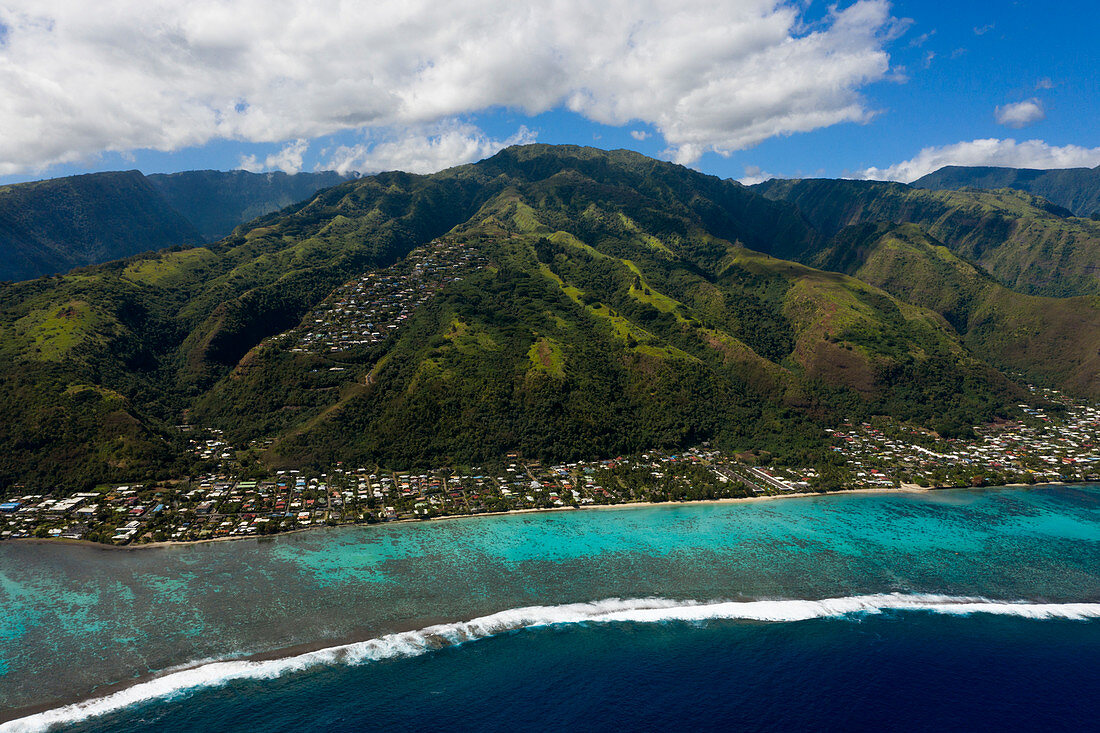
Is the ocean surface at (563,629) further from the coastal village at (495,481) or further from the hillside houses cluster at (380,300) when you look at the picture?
the hillside houses cluster at (380,300)

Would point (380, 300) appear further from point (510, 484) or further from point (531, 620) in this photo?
point (531, 620)

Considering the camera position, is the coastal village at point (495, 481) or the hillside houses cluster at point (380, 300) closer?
the coastal village at point (495, 481)

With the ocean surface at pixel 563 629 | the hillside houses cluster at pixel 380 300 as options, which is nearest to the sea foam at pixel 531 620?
the ocean surface at pixel 563 629

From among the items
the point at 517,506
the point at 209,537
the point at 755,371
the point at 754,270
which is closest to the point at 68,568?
the point at 209,537

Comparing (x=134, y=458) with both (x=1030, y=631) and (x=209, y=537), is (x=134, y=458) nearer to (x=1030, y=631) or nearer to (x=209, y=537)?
(x=209, y=537)

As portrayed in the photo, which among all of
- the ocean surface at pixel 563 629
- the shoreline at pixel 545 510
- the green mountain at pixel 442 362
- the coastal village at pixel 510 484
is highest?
the green mountain at pixel 442 362

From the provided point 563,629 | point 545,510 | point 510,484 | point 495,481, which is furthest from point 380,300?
point 563,629
